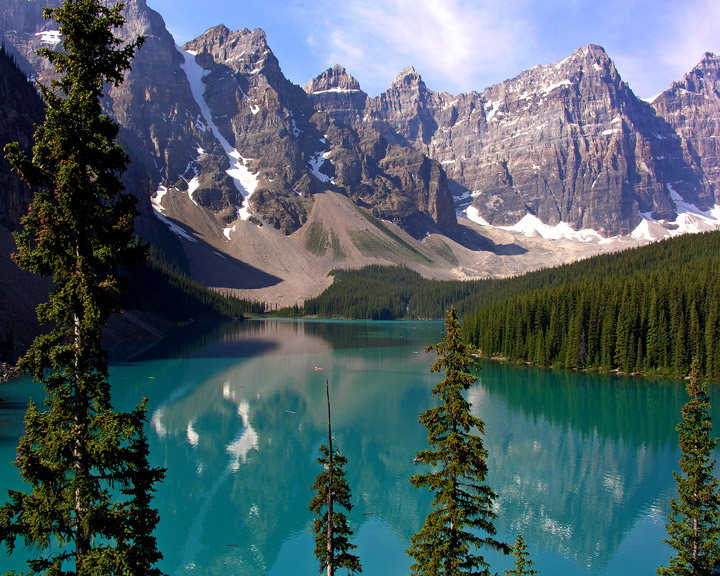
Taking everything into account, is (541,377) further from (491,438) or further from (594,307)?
(491,438)

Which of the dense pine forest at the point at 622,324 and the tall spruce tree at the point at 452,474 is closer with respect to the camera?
the tall spruce tree at the point at 452,474

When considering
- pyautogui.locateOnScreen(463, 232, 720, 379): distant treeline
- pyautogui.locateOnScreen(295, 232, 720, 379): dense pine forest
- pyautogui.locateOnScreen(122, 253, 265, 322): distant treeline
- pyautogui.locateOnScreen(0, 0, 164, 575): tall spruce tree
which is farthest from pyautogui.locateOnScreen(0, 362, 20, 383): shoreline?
pyautogui.locateOnScreen(295, 232, 720, 379): dense pine forest

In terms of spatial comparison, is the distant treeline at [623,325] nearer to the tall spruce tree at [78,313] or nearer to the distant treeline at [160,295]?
the tall spruce tree at [78,313]

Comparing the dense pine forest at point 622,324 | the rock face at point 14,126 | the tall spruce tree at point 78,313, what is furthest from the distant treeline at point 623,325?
the rock face at point 14,126

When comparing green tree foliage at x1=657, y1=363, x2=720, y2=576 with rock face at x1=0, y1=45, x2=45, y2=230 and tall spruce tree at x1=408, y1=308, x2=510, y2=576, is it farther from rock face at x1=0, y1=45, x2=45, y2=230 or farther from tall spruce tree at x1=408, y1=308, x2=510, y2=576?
rock face at x1=0, y1=45, x2=45, y2=230

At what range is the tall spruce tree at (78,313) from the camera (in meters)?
10.6

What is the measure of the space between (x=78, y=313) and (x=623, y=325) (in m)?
87.1

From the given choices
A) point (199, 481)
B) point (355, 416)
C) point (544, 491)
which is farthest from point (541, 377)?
point (199, 481)

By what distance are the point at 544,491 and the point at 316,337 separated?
11152cm

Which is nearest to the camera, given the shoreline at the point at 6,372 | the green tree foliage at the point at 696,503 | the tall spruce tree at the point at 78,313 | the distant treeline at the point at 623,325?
the tall spruce tree at the point at 78,313

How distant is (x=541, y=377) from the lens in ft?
266

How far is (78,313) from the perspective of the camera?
1138 cm

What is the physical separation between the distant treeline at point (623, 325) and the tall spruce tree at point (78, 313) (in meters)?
83.7

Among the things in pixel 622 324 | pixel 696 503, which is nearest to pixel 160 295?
pixel 622 324
